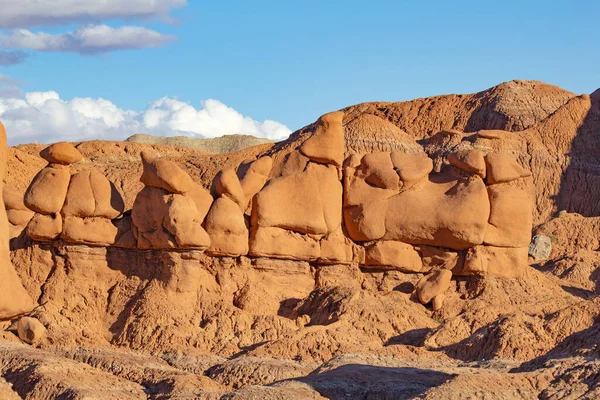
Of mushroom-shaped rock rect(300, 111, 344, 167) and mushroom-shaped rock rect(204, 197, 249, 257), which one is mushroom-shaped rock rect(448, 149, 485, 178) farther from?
mushroom-shaped rock rect(204, 197, 249, 257)

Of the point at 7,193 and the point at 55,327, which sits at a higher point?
the point at 7,193

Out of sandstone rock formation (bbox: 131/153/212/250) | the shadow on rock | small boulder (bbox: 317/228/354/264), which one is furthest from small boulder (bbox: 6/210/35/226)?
the shadow on rock

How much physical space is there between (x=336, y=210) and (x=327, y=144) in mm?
1449

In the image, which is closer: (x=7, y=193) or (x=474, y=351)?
(x=474, y=351)

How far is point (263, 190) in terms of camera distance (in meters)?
33.7

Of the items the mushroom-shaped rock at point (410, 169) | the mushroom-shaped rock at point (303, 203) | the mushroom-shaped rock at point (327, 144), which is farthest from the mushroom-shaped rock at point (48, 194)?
the mushroom-shaped rock at point (410, 169)

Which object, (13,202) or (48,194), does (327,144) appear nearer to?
(48,194)

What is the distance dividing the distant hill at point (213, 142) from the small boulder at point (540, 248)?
42.1m

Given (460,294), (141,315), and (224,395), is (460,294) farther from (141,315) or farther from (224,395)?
(224,395)

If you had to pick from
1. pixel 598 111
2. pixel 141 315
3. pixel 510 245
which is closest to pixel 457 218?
pixel 510 245

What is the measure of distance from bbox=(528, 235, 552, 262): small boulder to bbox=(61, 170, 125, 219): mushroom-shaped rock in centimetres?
1707

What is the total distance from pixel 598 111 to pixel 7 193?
29031 millimetres

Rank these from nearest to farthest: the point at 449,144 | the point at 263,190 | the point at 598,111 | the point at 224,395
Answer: the point at 224,395, the point at 263,190, the point at 449,144, the point at 598,111

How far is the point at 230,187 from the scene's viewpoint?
109 ft
